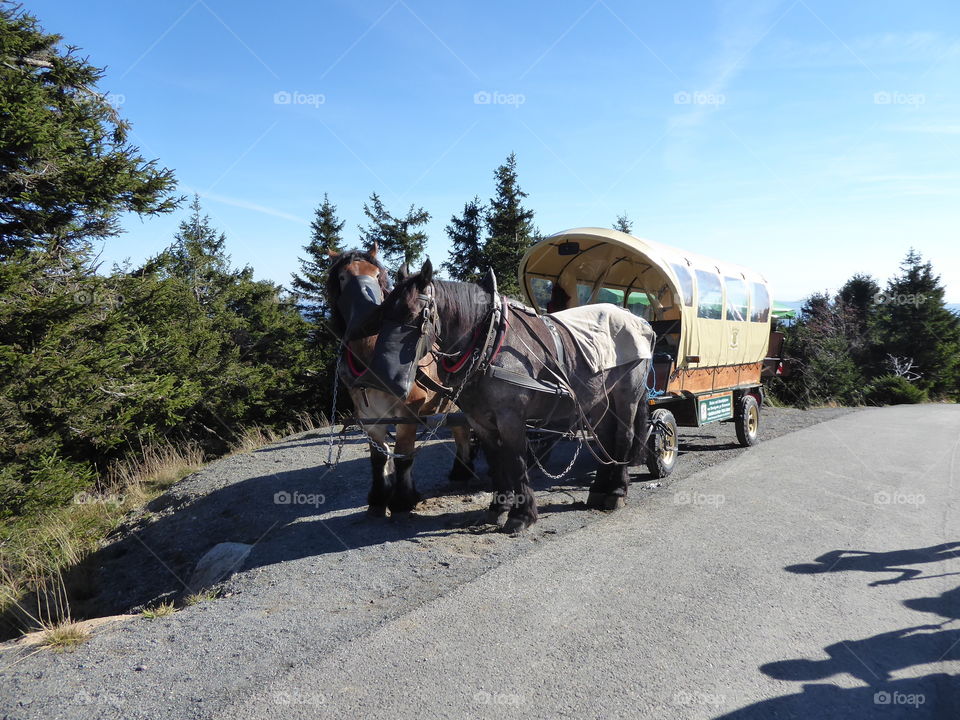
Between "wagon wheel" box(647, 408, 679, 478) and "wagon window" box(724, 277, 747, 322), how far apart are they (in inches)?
87.7

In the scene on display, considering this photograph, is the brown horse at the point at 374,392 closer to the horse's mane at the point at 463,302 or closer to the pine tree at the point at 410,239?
the horse's mane at the point at 463,302

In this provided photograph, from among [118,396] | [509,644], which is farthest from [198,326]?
[509,644]

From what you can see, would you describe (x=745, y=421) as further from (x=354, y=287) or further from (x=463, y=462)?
(x=354, y=287)

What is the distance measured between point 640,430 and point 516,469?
199 cm

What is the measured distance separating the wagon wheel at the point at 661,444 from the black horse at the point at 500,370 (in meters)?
1.26

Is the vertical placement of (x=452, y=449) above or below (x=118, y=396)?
below

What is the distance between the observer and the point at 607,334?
18.8ft

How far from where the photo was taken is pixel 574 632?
3.28 meters

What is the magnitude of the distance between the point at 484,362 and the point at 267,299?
1498 centimetres

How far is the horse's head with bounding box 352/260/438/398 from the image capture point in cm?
402

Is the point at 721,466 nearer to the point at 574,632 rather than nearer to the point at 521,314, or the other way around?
the point at 521,314

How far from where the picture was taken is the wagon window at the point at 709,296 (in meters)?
7.67

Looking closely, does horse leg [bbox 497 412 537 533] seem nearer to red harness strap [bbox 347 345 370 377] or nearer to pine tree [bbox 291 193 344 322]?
red harness strap [bbox 347 345 370 377]

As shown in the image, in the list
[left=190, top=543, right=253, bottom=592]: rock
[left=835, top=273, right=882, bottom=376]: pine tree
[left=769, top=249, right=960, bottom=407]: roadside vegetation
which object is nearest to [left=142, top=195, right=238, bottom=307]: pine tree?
[left=190, top=543, right=253, bottom=592]: rock
